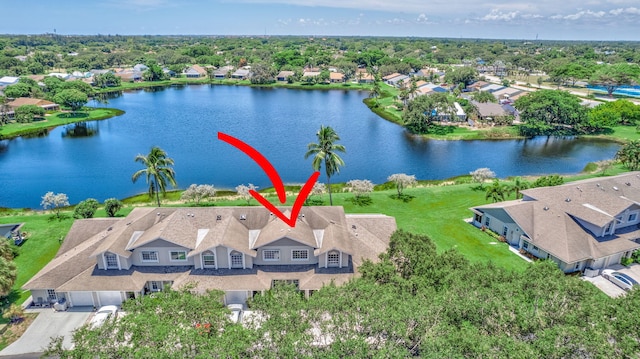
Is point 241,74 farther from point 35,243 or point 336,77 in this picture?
point 35,243

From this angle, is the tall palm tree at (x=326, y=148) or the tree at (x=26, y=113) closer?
the tall palm tree at (x=326, y=148)

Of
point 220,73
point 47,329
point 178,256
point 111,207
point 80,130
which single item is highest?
point 220,73

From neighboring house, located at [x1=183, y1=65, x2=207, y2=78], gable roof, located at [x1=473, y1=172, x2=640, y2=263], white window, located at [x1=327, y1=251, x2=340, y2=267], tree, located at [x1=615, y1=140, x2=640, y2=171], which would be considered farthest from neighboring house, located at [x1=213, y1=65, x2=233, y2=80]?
white window, located at [x1=327, y1=251, x2=340, y2=267]

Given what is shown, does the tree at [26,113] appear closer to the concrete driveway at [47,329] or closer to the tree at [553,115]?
the concrete driveway at [47,329]

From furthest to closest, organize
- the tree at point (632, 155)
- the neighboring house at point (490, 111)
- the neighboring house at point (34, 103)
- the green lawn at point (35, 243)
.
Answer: the neighboring house at point (34, 103), the neighboring house at point (490, 111), the tree at point (632, 155), the green lawn at point (35, 243)

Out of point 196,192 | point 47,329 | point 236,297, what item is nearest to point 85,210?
point 196,192

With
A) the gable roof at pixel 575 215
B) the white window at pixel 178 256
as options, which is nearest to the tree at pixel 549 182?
the gable roof at pixel 575 215
